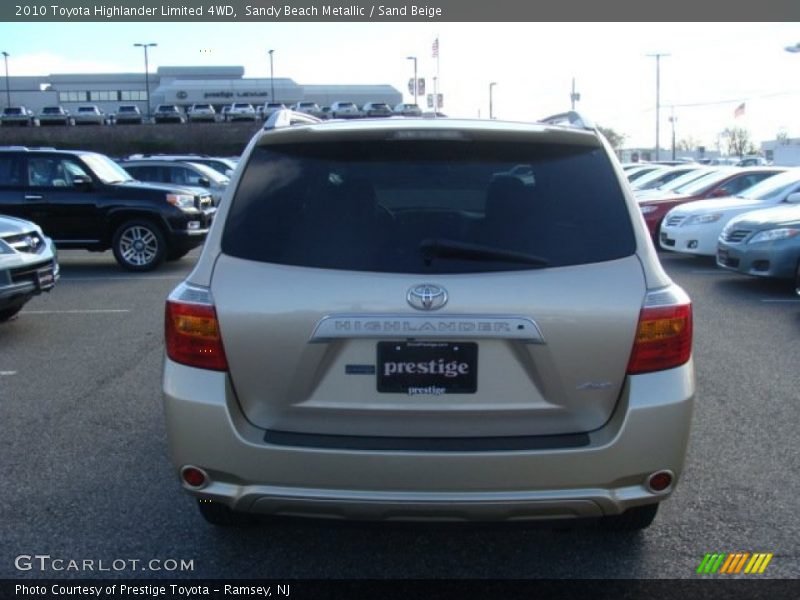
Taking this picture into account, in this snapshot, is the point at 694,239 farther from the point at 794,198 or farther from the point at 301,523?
the point at 301,523

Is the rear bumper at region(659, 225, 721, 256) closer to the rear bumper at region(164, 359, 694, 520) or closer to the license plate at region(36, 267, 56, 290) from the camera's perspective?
the license plate at region(36, 267, 56, 290)

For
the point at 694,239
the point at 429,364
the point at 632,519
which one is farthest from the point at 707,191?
the point at 429,364

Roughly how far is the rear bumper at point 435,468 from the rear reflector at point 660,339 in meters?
0.05

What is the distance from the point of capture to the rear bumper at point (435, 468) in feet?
10.1

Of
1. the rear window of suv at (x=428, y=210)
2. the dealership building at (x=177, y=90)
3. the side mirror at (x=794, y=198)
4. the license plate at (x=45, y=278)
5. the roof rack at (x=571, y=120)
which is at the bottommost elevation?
the license plate at (x=45, y=278)

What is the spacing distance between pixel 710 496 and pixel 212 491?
261 cm

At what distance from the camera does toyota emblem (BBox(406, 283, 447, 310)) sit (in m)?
3.06

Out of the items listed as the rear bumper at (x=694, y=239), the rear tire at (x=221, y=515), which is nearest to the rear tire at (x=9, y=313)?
the rear tire at (x=221, y=515)

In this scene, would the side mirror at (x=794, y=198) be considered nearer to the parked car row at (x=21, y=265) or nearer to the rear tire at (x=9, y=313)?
the parked car row at (x=21, y=265)

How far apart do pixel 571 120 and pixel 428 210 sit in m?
1.01

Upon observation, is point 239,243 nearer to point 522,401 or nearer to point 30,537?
point 522,401

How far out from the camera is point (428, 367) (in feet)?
10.2

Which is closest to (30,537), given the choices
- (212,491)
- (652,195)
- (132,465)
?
(132,465)

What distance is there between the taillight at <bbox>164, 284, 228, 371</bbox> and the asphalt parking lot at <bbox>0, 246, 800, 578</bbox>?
72cm
